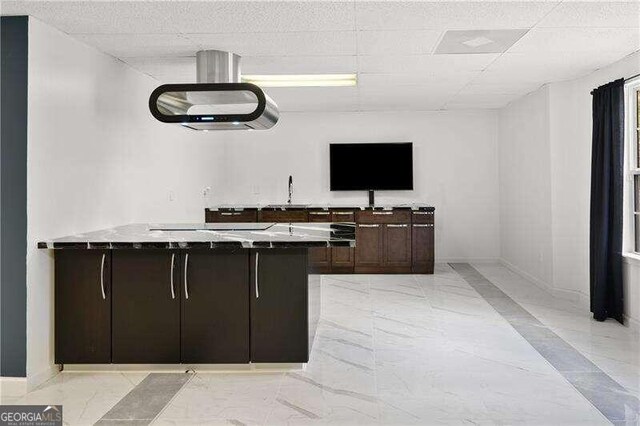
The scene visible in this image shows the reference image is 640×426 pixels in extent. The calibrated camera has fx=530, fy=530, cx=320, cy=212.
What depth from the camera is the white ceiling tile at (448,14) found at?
3340mm

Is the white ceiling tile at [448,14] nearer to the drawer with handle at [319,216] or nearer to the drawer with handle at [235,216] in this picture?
the drawer with handle at [319,216]

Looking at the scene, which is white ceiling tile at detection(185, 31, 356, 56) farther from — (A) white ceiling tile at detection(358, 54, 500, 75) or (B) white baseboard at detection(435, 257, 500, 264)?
(B) white baseboard at detection(435, 257, 500, 264)

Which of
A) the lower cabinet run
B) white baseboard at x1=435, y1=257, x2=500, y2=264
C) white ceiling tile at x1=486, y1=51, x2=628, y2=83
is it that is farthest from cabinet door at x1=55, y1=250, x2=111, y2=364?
white baseboard at x1=435, y1=257, x2=500, y2=264

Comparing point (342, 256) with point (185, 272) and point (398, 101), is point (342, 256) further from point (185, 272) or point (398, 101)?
point (185, 272)

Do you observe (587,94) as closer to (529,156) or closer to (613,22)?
(529,156)

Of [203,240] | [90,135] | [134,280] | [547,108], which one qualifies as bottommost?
[134,280]

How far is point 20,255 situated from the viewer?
3328 millimetres

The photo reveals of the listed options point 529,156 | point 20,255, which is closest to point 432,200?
point 529,156

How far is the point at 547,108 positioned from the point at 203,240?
4.43m

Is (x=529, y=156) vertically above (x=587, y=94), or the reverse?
(x=587, y=94)

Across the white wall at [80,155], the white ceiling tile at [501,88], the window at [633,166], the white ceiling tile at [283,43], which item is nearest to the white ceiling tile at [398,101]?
the white ceiling tile at [501,88]

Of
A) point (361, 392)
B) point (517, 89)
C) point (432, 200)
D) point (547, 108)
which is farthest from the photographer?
point (432, 200)

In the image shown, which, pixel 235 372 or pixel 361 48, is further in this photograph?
pixel 361 48

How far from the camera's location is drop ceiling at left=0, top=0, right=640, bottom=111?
3.37m
